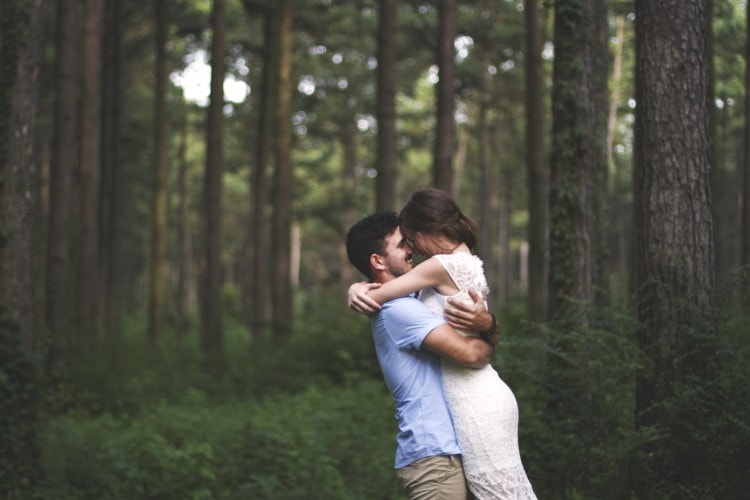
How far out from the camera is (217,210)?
18750 millimetres

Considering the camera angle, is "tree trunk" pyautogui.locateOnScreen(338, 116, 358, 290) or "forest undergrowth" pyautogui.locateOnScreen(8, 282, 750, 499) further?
"tree trunk" pyautogui.locateOnScreen(338, 116, 358, 290)

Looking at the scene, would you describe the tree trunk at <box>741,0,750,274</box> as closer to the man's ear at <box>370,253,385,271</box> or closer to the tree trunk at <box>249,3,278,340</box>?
the tree trunk at <box>249,3,278,340</box>

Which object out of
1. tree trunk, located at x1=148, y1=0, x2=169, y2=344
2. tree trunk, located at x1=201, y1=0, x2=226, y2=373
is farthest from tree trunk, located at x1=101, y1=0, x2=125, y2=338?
tree trunk, located at x1=201, y1=0, x2=226, y2=373

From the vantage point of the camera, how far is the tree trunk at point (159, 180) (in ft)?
67.4

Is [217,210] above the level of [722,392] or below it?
above

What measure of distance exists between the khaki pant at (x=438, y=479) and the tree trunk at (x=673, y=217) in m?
2.60

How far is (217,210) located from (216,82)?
107 inches

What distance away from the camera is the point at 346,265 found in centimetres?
3419

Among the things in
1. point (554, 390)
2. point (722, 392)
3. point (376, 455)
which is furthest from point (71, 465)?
point (722, 392)

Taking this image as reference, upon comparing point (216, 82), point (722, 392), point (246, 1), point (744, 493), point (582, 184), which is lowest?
point (744, 493)

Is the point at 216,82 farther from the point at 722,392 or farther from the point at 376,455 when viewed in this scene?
the point at 722,392

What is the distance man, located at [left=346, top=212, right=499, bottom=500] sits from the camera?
4.09m

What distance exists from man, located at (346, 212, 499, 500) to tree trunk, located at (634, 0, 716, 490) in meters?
2.56

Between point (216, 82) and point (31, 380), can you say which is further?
point (216, 82)
